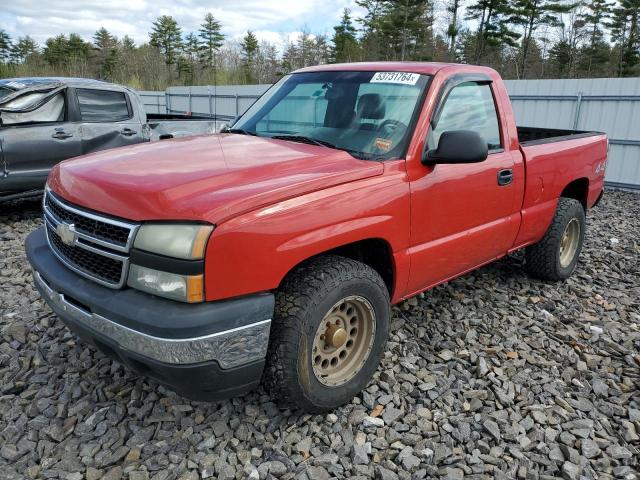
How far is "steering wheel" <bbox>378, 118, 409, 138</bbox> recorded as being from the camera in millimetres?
2992

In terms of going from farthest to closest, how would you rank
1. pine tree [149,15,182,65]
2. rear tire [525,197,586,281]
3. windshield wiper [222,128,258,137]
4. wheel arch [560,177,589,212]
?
pine tree [149,15,182,65]
wheel arch [560,177,589,212]
rear tire [525,197,586,281]
windshield wiper [222,128,258,137]

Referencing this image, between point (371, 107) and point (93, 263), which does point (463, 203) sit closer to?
point (371, 107)

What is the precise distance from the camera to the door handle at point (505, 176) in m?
3.57

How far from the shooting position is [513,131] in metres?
3.82

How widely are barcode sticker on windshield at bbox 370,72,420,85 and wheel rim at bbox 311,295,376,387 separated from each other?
143cm

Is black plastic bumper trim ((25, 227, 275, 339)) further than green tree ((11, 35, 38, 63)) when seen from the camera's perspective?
No

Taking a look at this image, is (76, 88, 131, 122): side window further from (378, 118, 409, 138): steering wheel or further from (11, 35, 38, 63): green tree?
(11, 35, 38, 63): green tree

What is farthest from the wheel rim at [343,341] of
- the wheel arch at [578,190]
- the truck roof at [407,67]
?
the wheel arch at [578,190]

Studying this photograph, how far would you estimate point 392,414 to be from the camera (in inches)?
111

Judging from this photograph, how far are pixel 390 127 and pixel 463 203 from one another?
700 millimetres

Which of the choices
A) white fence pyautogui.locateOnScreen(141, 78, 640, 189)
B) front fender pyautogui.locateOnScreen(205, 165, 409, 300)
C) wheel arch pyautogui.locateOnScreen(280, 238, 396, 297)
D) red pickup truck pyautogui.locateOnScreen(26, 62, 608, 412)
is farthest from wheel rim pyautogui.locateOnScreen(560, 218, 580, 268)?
A: white fence pyautogui.locateOnScreen(141, 78, 640, 189)

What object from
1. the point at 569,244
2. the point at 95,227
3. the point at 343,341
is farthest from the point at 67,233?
the point at 569,244

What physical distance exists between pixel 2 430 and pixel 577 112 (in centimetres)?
1203

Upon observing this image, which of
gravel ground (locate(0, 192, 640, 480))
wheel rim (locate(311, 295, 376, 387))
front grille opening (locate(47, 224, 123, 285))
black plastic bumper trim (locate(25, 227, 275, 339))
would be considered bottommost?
gravel ground (locate(0, 192, 640, 480))
